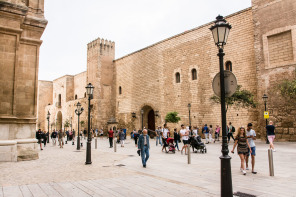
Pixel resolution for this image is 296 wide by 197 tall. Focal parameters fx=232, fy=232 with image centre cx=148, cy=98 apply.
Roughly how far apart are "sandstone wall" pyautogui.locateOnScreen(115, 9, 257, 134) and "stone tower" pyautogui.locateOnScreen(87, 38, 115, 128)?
231 centimetres

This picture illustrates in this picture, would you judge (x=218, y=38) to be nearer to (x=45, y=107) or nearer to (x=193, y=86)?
(x=193, y=86)

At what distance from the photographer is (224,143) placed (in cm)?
424

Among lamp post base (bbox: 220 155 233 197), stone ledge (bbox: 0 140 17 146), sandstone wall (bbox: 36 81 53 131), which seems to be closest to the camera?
lamp post base (bbox: 220 155 233 197)

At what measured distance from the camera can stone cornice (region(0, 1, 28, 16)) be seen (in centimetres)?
955

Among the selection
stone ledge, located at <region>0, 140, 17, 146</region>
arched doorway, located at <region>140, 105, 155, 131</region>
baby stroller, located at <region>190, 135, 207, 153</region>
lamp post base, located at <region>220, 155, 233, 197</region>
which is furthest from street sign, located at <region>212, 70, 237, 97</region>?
arched doorway, located at <region>140, 105, 155, 131</region>

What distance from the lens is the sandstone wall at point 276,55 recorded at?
615 inches

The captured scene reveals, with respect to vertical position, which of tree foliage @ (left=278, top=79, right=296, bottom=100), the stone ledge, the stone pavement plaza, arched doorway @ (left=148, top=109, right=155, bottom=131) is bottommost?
the stone pavement plaza

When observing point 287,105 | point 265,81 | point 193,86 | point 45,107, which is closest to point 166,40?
point 193,86

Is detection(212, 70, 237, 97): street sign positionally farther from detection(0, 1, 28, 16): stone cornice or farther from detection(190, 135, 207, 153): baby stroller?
detection(0, 1, 28, 16): stone cornice

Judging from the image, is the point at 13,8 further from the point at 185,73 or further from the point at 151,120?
the point at 151,120

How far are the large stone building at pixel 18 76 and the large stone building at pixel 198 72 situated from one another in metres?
14.5

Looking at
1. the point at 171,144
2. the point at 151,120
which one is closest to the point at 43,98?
the point at 151,120

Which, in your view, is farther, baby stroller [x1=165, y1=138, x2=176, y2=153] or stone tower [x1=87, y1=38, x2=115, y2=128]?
stone tower [x1=87, y1=38, x2=115, y2=128]

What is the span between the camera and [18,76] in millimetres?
10391
